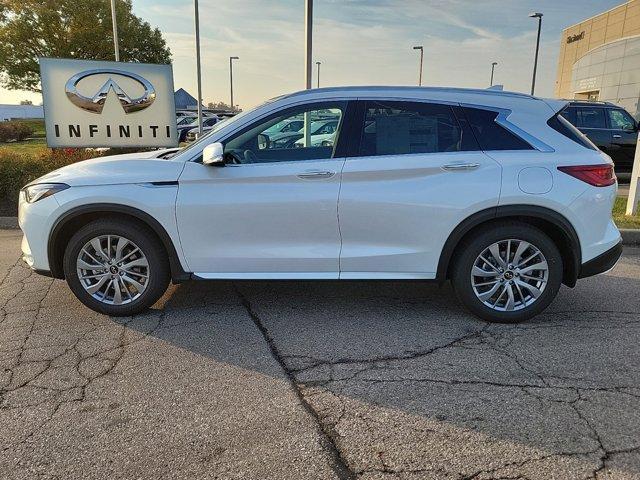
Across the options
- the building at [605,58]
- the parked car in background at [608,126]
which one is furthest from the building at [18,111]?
the parked car in background at [608,126]

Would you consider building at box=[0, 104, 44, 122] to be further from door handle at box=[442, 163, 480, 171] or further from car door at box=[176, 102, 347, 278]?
door handle at box=[442, 163, 480, 171]

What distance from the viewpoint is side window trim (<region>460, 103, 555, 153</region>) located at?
3.87 metres

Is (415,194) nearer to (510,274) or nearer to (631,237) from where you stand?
(510,274)

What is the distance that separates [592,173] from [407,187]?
1.42 meters

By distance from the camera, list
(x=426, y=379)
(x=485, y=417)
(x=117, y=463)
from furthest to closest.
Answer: (x=426, y=379), (x=485, y=417), (x=117, y=463)

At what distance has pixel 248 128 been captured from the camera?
3943 mm

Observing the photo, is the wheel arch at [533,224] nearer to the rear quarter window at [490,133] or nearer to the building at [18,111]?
the rear quarter window at [490,133]

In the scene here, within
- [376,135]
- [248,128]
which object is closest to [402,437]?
[376,135]

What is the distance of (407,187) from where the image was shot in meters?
3.82

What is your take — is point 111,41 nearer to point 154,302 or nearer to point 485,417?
point 154,302

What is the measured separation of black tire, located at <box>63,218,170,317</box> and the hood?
0.33 metres

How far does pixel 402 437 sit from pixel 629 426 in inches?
48.3

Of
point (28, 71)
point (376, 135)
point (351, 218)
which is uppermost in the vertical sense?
point (28, 71)

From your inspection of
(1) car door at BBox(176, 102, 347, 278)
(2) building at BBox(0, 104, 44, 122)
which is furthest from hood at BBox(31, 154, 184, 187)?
(2) building at BBox(0, 104, 44, 122)
